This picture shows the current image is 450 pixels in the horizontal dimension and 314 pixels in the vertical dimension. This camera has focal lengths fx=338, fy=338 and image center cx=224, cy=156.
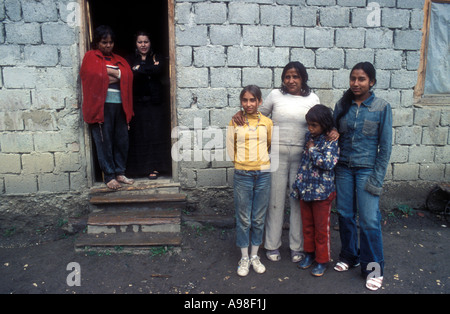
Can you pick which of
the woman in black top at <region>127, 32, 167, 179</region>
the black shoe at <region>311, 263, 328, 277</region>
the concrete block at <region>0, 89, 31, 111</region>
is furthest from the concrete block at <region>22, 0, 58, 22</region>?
the black shoe at <region>311, 263, 328, 277</region>

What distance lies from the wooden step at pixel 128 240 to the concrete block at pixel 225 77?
1.85 meters

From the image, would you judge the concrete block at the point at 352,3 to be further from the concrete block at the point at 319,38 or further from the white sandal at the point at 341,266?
the white sandal at the point at 341,266

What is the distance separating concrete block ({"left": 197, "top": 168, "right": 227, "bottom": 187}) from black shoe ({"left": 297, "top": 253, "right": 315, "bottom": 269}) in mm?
1418

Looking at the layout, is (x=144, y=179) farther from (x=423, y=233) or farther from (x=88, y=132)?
(x=423, y=233)

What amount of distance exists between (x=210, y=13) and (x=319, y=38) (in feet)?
4.50

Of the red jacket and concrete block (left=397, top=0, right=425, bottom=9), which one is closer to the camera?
the red jacket

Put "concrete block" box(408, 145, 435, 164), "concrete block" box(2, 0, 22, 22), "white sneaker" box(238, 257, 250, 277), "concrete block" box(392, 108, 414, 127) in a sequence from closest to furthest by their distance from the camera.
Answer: "white sneaker" box(238, 257, 250, 277) < "concrete block" box(2, 0, 22, 22) < "concrete block" box(392, 108, 414, 127) < "concrete block" box(408, 145, 435, 164)

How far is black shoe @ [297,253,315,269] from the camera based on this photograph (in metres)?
3.31

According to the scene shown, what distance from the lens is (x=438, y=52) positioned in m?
4.59

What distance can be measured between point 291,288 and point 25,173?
3306 millimetres

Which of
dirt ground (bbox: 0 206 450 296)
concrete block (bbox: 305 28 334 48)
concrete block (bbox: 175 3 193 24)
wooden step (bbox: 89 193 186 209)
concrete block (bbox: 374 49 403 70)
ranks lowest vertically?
dirt ground (bbox: 0 206 450 296)

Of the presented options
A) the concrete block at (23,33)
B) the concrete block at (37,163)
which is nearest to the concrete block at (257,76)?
the concrete block at (23,33)

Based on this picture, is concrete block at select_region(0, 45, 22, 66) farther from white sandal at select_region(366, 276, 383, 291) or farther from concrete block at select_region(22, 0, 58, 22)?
white sandal at select_region(366, 276, 383, 291)

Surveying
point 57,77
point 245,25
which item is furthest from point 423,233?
point 57,77
